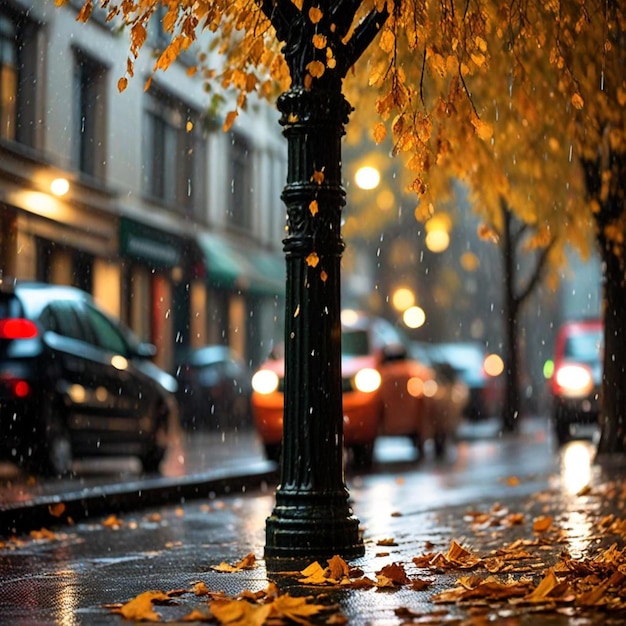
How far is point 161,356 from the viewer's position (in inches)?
1179

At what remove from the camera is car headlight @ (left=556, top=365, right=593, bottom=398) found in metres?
22.0

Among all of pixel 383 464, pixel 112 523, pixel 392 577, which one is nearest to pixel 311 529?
pixel 392 577

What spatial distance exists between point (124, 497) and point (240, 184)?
969 inches

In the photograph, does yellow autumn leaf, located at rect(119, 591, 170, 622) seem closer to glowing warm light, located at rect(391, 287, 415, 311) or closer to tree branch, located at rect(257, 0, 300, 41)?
tree branch, located at rect(257, 0, 300, 41)

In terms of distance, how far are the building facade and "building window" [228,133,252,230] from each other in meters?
0.05

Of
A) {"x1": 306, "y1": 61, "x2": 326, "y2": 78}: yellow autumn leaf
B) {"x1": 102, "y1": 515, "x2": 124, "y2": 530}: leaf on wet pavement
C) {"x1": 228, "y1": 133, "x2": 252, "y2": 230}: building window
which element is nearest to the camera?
{"x1": 306, "y1": 61, "x2": 326, "y2": 78}: yellow autumn leaf

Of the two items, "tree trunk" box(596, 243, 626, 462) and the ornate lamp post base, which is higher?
"tree trunk" box(596, 243, 626, 462)

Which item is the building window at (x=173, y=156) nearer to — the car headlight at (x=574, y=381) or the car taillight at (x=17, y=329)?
the car headlight at (x=574, y=381)

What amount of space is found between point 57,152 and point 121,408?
10.8m

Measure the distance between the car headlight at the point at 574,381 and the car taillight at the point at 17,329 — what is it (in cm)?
1108

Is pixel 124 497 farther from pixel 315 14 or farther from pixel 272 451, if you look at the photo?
pixel 315 14

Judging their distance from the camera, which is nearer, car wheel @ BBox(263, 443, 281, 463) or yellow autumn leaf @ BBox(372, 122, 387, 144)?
yellow autumn leaf @ BBox(372, 122, 387, 144)

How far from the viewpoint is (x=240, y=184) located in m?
36.1

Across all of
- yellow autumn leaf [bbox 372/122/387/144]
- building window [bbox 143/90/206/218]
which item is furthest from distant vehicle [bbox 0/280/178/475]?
building window [bbox 143/90/206/218]
